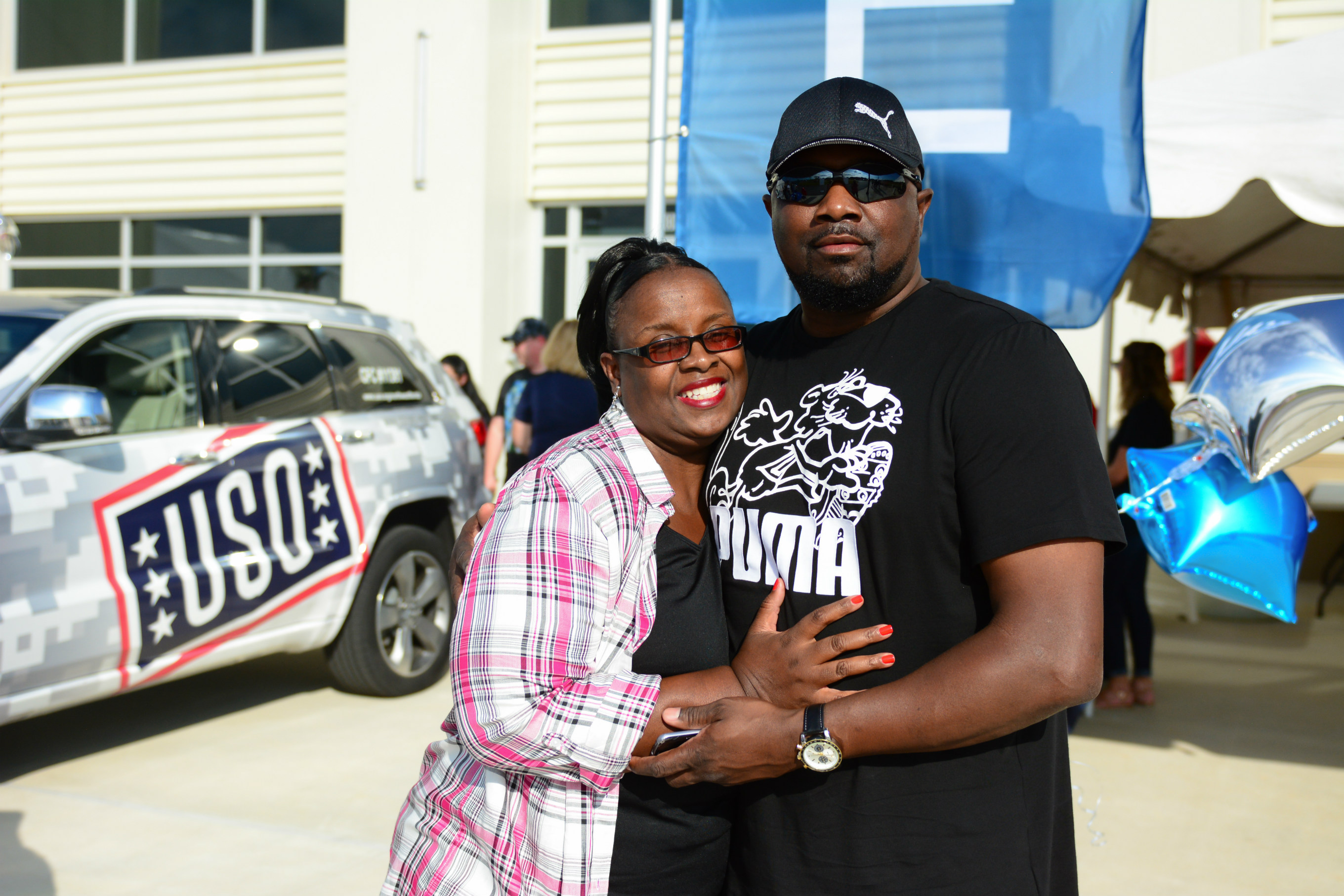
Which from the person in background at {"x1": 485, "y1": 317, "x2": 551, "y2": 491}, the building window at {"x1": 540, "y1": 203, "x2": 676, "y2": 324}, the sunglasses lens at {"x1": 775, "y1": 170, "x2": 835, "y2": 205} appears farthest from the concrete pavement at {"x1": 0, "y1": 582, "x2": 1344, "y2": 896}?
the building window at {"x1": 540, "y1": 203, "x2": 676, "y2": 324}

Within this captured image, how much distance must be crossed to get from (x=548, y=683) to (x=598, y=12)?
1021cm

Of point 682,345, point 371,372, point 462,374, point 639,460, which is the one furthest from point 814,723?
point 462,374

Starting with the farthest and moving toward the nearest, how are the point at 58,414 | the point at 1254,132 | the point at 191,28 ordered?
the point at 191,28 → the point at 1254,132 → the point at 58,414

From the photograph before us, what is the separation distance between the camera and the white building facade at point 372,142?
33.4ft

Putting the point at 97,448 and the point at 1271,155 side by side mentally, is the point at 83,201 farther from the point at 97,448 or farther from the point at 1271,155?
the point at 1271,155

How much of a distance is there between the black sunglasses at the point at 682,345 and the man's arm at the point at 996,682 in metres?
0.59

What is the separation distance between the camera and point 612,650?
162cm

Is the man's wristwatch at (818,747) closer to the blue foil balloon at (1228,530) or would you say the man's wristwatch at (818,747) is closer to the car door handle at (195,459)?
the blue foil balloon at (1228,530)

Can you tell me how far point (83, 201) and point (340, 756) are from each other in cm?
1006

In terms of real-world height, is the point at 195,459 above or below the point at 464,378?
below

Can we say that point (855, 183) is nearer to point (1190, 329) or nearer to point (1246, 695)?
point (1246, 695)

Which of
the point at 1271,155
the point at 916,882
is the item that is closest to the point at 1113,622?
the point at 1271,155

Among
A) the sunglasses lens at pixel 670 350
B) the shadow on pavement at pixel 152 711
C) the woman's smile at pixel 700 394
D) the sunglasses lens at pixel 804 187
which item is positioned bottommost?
the shadow on pavement at pixel 152 711

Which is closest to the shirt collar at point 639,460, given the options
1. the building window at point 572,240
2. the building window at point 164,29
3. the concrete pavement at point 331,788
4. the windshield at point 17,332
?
the concrete pavement at point 331,788
